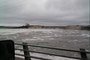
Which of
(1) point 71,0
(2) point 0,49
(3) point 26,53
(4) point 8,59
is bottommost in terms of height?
(3) point 26,53

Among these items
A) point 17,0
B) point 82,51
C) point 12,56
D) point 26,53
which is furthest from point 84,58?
point 17,0

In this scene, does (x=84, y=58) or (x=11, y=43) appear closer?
(x=11, y=43)

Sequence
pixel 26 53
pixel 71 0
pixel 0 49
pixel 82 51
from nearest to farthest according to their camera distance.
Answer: pixel 0 49
pixel 82 51
pixel 26 53
pixel 71 0

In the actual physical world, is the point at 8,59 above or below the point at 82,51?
above

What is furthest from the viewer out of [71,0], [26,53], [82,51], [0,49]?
[71,0]

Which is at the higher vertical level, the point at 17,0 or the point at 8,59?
the point at 17,0

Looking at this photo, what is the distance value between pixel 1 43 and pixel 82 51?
194cm

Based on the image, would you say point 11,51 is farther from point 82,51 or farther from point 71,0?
point 71,0

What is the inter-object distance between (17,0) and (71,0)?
10.8 ft

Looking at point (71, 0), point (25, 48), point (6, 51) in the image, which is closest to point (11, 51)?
point (6, 51)

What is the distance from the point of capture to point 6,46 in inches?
45.4

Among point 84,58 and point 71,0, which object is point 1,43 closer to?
point 84,58

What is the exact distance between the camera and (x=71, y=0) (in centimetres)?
685

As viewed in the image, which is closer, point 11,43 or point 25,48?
point 11,43
